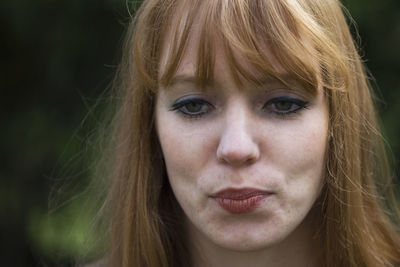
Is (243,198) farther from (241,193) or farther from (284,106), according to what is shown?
(284,106)

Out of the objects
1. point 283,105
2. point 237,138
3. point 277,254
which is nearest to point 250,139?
point 237,138

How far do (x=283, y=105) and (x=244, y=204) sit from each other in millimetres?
283

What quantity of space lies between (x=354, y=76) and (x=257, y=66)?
1.36 ft

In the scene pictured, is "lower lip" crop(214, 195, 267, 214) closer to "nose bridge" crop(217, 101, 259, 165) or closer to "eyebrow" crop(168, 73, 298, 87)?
"nose bridge" crop(217, 101, 259, 165)

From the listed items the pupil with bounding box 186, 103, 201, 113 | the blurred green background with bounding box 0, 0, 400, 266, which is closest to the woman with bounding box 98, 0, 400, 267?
the pupil with bounding box 186, 103, 201, 113

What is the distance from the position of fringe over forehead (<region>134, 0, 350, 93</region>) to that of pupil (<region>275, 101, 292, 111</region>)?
7 cm

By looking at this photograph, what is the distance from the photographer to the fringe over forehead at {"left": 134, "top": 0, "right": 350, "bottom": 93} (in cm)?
153

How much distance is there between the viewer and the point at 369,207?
1874 mm

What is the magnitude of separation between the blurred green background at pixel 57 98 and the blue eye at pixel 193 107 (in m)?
1.11

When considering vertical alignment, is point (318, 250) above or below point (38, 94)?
below

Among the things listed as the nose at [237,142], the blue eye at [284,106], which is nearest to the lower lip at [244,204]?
the nose at [237,142]

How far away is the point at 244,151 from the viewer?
1510mm

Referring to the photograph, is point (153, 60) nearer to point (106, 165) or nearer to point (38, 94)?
point (106, 165)

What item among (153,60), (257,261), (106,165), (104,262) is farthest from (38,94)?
(257,261)
